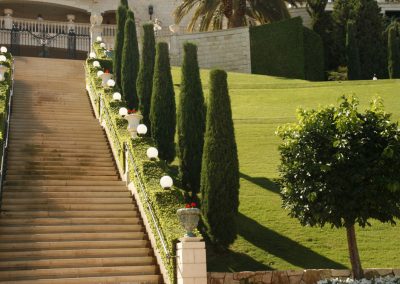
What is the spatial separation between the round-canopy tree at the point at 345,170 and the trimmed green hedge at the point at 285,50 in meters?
23.5

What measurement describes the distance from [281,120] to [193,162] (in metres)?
8.84

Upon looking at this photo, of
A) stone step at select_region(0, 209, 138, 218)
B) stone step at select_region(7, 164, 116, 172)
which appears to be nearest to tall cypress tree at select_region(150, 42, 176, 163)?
stone step at select_region(7, 164, 116, 172)

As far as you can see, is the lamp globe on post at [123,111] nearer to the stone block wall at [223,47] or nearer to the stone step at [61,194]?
the stone step at [61,194]

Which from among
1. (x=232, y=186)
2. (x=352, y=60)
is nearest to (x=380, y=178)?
(x=232, y=186)

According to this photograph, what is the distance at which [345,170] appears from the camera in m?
15.9

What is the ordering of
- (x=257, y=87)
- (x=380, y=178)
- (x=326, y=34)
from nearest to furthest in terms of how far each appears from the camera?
(x=380, y=178)
(x=257, y=87)
(x=326, y=34)

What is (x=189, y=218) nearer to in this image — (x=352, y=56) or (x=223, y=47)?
(x=223, y=47)

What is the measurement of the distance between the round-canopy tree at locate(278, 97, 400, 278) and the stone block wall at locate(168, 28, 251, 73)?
962 inches

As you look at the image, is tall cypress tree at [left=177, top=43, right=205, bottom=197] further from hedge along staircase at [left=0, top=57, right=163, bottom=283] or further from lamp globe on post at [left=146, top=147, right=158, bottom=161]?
hedge along staircase at [left=0, top=57, right=163, bottom=283]

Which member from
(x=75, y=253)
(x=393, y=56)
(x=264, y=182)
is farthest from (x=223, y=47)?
(x=75, y=253)

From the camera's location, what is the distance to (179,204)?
58.1 feet

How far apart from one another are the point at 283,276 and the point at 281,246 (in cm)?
204

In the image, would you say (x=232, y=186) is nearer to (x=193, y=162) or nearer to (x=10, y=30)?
(x=193, y=162)

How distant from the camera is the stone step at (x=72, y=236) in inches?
661
